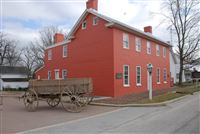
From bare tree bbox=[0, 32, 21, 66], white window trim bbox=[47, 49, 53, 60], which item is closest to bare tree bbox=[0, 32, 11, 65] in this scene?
bare tree bbox=[0, 32, 21, 66]

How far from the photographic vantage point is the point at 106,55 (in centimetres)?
2052

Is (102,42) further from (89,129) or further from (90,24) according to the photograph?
(89,129)

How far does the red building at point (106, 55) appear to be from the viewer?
795 inches

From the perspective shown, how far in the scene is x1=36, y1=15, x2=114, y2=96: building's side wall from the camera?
20.3 m

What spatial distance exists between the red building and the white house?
74.2 feet

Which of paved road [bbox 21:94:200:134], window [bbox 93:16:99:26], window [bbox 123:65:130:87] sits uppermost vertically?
window [bbox 93:16:99:26]

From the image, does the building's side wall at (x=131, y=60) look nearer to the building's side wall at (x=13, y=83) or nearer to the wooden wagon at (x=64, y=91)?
the wooden wagon at (x=64, y=91)

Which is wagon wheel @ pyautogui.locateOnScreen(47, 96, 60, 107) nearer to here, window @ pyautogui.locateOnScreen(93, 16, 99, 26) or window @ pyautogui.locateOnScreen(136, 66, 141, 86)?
window @ pyautogui.locateOnScreen(93, 16, 99, 26)

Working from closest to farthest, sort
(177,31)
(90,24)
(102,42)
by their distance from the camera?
(102,42), (90,24), (177,31)

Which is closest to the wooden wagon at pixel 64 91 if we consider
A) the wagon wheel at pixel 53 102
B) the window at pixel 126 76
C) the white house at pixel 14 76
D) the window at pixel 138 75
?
the wagon wheel at pixel 53 102

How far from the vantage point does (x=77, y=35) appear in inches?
952

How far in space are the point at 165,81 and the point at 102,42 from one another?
14135 mm

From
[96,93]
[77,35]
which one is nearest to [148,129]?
[96,93]

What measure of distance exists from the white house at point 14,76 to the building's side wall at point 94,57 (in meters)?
25.2
